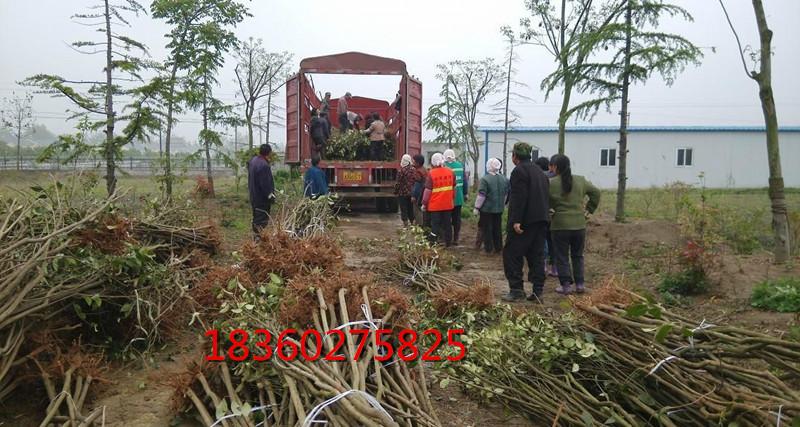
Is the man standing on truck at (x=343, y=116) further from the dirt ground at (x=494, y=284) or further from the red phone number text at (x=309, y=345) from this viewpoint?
the red phone number text at (x=309, y=345)

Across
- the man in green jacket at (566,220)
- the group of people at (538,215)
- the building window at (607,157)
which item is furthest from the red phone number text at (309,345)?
the building window at (607,157)

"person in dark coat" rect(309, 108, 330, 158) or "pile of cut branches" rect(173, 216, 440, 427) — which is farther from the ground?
"person in dark coat" rect(309, 108, 330, 158)

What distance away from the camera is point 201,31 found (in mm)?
13211

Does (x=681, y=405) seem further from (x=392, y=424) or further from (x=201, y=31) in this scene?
(x=201, y=31)

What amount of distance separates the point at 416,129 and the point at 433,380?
34.7 feet

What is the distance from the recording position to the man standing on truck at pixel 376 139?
44.2 ft

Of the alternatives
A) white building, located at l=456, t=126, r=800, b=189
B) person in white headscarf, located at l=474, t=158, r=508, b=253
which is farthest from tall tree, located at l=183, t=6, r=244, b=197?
white building, located at l=456, t=126, r=800, b=189

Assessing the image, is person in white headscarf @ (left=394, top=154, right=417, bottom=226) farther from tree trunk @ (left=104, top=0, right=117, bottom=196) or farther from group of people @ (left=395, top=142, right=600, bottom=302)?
tree trunk @ (left=104, top=0, right=117, bottom=196)

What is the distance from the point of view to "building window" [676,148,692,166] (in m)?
29.5

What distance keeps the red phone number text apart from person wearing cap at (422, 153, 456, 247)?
18.2ft

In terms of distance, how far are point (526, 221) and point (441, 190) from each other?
9.53 ft

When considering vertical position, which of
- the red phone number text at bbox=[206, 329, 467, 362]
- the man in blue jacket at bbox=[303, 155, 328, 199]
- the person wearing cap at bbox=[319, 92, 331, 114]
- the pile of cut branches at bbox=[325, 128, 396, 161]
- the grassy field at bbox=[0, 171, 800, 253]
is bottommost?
the red phone number text at bbox=[206, 329, 467, 362]

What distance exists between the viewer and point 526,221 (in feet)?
20.5

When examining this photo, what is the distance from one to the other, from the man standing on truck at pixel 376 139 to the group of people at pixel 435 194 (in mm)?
2569
